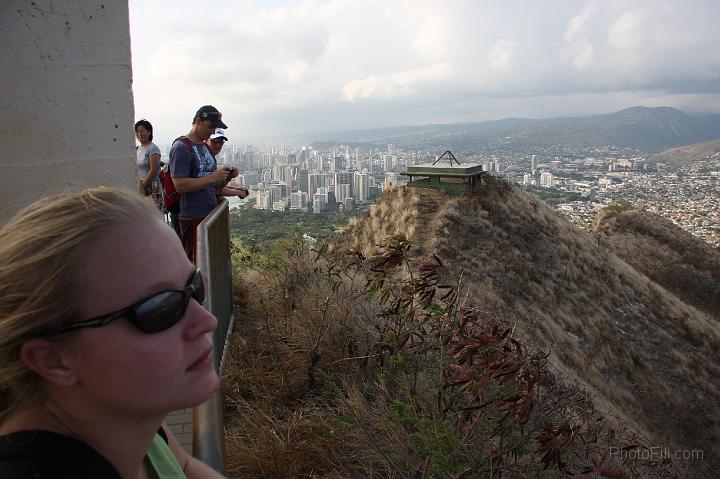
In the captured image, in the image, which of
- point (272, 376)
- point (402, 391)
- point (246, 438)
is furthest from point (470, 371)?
point (272, 376)

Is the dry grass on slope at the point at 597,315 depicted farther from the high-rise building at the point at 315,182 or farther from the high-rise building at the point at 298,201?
the high-rise building at the point at 315,182

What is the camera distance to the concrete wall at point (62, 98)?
340 cm

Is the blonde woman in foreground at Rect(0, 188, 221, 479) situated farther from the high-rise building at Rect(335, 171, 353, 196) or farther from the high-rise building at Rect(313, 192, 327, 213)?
the high-rise building at Rect(335, 171, 353, 196)

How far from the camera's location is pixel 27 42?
3.39 metres

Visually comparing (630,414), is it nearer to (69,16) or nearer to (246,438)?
(246,438)

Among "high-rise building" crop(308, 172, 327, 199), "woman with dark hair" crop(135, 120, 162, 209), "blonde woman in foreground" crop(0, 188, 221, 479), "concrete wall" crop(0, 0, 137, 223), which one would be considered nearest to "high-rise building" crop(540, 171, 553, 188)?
"high-rise building" crop(308, 172, 327, 199)

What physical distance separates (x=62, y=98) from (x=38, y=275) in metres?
3.10

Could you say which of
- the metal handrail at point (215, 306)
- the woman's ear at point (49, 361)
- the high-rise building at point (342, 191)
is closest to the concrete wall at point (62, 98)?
the metal handrail at point (215, 306)

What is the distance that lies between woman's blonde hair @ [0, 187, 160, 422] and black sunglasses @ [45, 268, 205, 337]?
4cm

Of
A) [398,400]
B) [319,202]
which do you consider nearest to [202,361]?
[398,400]

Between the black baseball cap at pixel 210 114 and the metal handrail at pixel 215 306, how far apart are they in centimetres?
84

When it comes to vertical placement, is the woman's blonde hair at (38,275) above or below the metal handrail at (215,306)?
above

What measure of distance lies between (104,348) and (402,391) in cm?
309

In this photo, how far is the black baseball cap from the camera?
536 centimetres
